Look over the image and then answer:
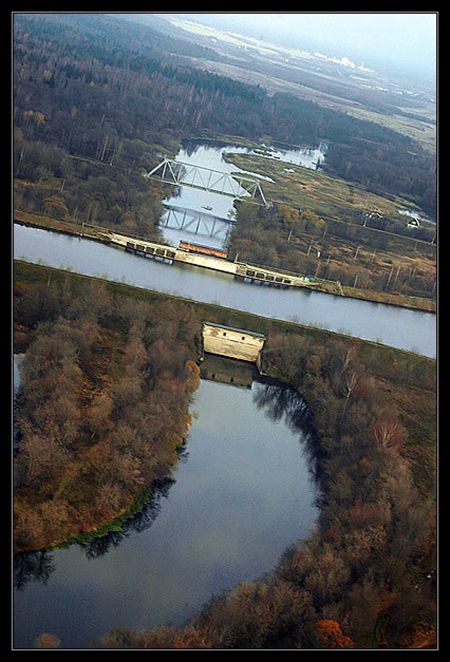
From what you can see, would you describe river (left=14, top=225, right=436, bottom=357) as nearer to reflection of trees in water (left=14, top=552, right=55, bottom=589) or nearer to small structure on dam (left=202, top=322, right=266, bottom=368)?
small structure on dam (left=202, top=322, right=266, bottom=368)

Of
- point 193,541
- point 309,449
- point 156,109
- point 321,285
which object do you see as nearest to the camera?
point 193,541

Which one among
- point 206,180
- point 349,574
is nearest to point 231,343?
point 349,574

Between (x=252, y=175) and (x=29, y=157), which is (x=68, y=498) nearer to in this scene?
(x=29, y=157)

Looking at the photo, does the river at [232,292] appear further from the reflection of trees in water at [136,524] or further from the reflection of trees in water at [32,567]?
the reflection of trees in water at [32,567]

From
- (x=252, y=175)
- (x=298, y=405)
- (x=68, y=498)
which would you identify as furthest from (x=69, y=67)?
(x=68, y=498)

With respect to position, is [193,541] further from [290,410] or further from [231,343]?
[231,343]
